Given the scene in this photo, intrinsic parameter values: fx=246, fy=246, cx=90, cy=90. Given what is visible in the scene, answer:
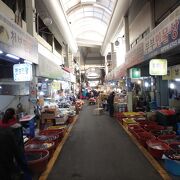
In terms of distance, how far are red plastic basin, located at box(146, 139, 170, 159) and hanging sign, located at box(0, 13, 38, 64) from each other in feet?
16.8

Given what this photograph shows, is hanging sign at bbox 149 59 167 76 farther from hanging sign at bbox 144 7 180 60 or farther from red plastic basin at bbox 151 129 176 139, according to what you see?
red plastic basin at bbox 151 129 176 139

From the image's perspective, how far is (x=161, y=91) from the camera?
15.0 meters

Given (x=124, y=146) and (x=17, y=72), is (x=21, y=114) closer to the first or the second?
(x=17, y=72)

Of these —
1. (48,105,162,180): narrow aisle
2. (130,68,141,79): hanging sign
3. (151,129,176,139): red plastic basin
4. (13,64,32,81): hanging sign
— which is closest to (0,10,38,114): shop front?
(13,64,32,81): hanging sign

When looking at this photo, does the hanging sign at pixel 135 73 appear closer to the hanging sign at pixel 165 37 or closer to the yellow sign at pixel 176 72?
the yellow sign at pixel 176 72

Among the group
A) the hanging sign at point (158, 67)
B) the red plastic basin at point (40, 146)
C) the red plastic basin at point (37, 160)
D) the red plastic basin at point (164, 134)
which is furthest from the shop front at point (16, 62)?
the red plastic basin at point (164, 134)

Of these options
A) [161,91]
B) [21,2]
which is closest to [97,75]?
[161,91]

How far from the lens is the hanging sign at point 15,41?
6.89 metres

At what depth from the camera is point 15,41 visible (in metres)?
7.95

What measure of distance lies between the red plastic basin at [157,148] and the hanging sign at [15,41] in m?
5.13

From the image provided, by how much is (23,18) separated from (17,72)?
14.3ft

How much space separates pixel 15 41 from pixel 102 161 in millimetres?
4643

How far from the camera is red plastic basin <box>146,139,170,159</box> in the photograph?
705 centimetres

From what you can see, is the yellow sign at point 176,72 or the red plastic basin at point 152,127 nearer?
the red plastic basin at point 152,127
